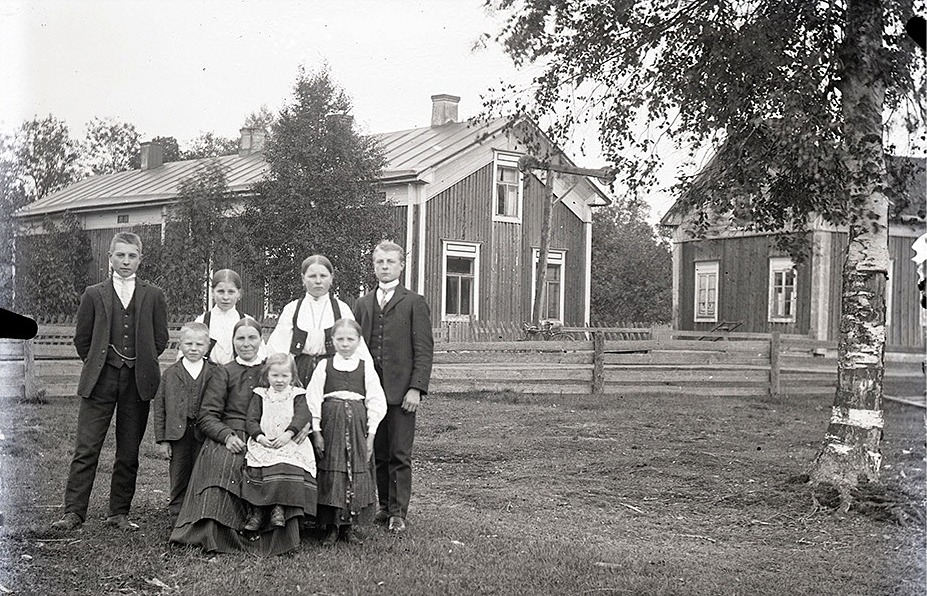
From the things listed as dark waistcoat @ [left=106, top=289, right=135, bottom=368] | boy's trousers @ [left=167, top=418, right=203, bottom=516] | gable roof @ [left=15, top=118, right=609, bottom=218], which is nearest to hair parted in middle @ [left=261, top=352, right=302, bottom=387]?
boy's trousers @ [left=167, top=418, right=203, bottom=516]

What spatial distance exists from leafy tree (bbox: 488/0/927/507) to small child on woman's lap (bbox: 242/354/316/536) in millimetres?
2767

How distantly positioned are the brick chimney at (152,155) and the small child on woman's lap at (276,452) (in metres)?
2.61

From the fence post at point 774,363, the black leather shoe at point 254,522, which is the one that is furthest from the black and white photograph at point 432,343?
the fence post at point 774,363

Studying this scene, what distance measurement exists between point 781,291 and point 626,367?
544 cm

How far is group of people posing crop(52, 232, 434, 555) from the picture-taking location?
4.61 metres

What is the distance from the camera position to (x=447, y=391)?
9.85 m

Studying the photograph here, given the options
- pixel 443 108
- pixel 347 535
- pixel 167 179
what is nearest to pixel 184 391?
pixel 347 535

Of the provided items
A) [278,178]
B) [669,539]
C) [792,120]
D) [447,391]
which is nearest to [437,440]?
[447,391]

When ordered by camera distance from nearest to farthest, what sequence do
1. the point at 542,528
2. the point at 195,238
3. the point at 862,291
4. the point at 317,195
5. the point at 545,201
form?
the point at 542,528 → the point at 862,291 → the point at 195,238 → the point at 317,195 → the point at 545,201

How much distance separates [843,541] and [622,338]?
8.05 meters

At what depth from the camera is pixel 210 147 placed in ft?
24.3

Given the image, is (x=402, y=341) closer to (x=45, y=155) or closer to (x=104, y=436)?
(x=104, y=436)

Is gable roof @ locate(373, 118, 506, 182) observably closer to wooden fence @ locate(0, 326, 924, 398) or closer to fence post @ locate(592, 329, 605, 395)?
wooden fence @ locate(0, 326, 924, 398)

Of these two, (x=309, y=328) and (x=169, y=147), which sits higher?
(x=169, y=147)
